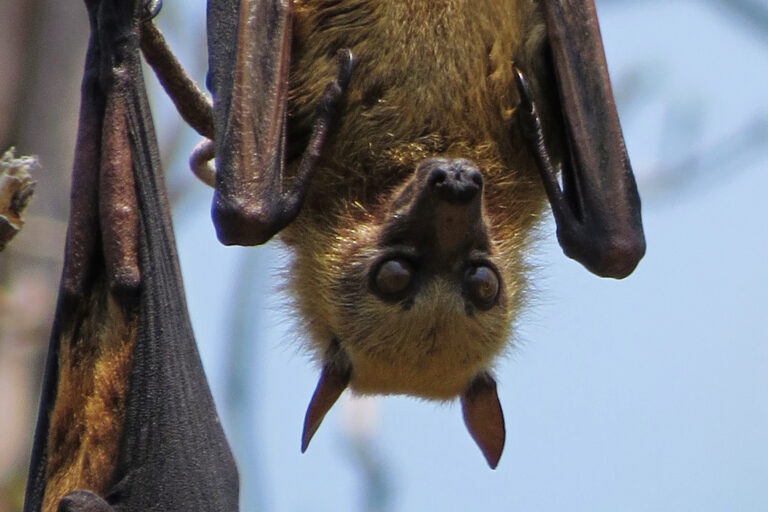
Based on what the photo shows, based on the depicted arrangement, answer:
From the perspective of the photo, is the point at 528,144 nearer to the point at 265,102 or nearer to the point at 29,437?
the point at 265,102

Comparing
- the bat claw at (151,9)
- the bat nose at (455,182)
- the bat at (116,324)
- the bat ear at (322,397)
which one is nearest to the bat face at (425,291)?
the bat nose at (455,182)

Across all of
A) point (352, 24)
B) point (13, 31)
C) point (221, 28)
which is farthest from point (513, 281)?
point (13, 31)

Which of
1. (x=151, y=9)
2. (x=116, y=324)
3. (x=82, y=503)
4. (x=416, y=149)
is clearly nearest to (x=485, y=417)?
(x=416, y=149)

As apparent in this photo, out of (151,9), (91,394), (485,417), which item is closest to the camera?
(91,394)

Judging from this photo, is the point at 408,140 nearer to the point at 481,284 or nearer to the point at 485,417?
the point at 481,284

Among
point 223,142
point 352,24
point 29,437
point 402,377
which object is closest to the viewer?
point 223,142

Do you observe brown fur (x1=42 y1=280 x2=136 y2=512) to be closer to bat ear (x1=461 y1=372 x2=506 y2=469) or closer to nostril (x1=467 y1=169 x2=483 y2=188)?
nostril (x1=467 y1=169 x2=483 y2=188)
